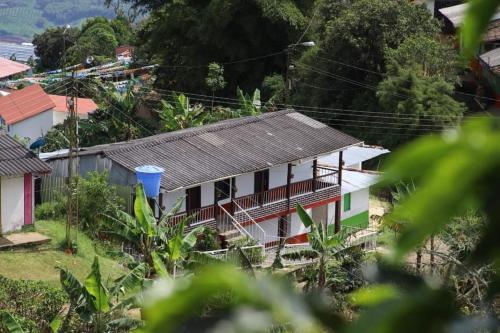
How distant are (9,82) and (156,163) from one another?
31403mm

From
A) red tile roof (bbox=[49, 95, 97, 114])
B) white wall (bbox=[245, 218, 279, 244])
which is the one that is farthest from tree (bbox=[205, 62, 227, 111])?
white wall (bbox=[245, 218, 279, 244])

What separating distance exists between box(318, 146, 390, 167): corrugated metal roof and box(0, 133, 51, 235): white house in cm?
1089

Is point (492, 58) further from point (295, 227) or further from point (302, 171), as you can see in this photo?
point (295, 227)

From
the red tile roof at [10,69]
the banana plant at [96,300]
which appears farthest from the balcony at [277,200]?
the red tile roof at [10,69]

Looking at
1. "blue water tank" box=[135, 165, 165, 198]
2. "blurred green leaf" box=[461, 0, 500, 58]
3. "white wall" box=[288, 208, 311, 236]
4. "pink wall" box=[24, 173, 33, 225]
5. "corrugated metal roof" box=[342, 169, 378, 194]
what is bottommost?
"white wall" box=[288, 208, 311, 236]

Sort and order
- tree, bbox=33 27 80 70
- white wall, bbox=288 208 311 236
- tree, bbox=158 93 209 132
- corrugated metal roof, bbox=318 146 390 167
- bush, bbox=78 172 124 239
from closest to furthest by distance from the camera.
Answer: bush, bbox=78 172 124 239
white wall, bbox=288 208 311 236
corrugated metal roof, bbox=318 146 390 167
tree, bbox=158 93 209 132
tree, bbox=33 27 80 70

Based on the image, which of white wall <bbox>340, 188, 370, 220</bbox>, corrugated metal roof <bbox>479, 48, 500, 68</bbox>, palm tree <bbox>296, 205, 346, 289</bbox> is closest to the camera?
palm tree <bbox>296, 205, 346, 289</bbox>

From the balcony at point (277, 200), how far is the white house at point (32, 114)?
13.4 m

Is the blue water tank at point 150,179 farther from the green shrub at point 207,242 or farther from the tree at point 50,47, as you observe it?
the tree at point 50,47

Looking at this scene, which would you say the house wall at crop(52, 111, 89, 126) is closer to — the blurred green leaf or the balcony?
the balcony

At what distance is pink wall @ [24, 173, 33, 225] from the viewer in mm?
21469

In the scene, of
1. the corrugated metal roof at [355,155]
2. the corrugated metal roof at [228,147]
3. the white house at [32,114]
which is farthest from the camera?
the white house at [32,114]

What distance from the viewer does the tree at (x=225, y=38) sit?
37.8m

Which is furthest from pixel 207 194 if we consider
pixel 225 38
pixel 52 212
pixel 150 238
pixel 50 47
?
pixel 50 47
